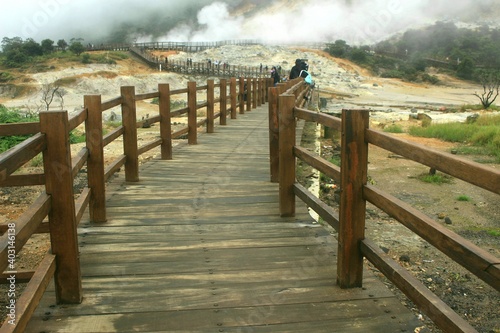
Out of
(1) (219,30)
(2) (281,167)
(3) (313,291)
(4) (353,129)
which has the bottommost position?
(3) (313,291)

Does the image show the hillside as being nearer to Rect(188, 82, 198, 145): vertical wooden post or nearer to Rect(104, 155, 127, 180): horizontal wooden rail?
Rect(188, 82, 198, 145): vertical wooden post

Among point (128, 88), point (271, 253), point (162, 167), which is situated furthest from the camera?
point (162, 167)

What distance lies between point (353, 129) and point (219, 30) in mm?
127541

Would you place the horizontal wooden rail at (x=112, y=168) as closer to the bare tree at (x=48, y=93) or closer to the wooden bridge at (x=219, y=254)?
the wooden bridge at (x=219, y=254)

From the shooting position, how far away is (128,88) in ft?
21.1

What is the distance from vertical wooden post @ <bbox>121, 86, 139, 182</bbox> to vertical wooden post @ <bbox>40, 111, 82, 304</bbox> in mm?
3207

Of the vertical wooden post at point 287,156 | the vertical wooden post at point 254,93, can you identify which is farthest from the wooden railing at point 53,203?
the vertical wooden post at point 254,93

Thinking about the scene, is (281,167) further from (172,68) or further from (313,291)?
(172,68)

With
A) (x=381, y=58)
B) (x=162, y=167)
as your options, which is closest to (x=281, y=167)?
(x=162, y=167)

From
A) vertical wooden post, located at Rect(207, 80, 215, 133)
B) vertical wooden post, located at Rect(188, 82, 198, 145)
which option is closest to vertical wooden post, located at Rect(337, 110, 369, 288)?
vertical wooden post, located at Rect(188, 82, 198, 145)

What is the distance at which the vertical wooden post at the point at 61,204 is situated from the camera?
3187 millimetres

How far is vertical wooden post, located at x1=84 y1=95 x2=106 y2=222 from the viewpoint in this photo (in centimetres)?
492

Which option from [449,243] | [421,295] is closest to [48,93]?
[421,295]

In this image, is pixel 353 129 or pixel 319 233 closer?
pixel 353 129
